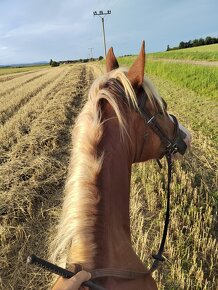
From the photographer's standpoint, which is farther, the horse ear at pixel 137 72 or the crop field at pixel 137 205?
the crop field at pixel 137 205

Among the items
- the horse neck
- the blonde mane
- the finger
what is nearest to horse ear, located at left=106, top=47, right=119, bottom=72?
the blonde mane

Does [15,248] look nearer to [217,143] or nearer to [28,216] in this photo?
[28,216]

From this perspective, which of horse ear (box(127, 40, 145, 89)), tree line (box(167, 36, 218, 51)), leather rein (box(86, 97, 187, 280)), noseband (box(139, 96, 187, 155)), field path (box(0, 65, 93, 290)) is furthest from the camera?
tree line (box(167, 36, 218, 51))

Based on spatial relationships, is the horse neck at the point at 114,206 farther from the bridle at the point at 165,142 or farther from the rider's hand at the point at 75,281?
the bridle at the point at 165,142

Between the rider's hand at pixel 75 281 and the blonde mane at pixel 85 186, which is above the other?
the blonde mane at pixel 85 186

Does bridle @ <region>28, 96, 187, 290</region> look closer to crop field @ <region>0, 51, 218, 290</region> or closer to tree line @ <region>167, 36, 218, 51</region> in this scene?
crop field @ <region>0, 51, 218, 290</region>

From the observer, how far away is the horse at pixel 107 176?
1795mm

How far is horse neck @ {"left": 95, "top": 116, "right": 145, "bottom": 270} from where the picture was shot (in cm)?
183

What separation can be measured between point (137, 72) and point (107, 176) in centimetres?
66

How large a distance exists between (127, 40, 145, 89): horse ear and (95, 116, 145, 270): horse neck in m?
0.32

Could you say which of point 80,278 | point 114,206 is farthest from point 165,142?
point 80,278

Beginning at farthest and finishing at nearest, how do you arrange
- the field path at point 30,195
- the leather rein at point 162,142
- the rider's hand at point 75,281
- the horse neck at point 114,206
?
the field path at point 30,195
the horse neck at point 114,206
the leather rein at point 162,142
the rider's hand at point 75,281

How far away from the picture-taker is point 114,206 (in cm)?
197

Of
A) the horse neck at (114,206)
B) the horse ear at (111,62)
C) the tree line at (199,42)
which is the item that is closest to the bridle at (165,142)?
the horse neck at (114,206)
